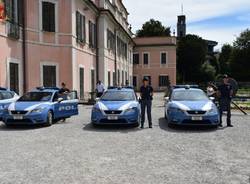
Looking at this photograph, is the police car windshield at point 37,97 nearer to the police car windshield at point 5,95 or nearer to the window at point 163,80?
the police car windshield at point 5,95

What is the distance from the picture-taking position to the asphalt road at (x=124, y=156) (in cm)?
690

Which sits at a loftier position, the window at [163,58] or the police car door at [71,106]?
the window at [163,58]

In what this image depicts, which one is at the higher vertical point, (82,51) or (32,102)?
(82,51)

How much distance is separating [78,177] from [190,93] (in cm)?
923

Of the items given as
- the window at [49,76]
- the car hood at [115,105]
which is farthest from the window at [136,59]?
the car hood at [115,105]

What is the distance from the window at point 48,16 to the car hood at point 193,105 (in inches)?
521

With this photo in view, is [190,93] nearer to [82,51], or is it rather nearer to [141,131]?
[141,131]

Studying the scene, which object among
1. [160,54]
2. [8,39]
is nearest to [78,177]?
[8,39]

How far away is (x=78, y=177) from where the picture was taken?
22.6 feet

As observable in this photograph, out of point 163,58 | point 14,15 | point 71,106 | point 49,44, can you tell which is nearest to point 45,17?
point 49,44

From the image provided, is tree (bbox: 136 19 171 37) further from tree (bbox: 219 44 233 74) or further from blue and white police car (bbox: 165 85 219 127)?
blue and white police car (bbox: 165 85 219 127)

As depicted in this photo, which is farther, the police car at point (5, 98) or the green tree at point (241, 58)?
the green tree at point (241, 58)

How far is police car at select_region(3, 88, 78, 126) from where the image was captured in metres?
13.9

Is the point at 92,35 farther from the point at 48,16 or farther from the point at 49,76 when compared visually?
the point at 49,76
